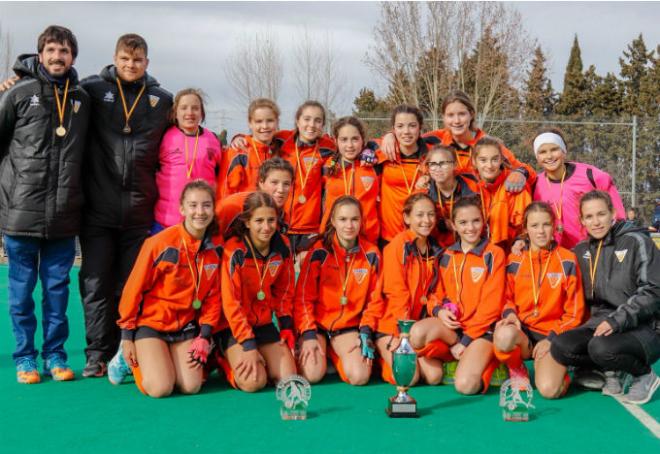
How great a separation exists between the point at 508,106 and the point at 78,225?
64.0ft

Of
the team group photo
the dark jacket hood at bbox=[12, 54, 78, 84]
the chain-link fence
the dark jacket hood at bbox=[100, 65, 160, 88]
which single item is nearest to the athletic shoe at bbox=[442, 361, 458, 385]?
the team group photo

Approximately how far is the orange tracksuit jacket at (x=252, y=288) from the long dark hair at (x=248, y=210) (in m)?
0.06

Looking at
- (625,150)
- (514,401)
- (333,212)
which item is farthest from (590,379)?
(625,150)

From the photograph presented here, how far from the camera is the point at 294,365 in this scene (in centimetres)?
489

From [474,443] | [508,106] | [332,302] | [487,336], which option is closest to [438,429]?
[474,443]

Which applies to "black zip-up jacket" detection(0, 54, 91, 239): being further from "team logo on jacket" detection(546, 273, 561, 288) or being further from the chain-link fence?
the chain-link fence

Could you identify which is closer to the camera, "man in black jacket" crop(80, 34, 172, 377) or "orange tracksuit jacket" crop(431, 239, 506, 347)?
"orange tracksuit jacket" crop(431, 239, 506, 347)

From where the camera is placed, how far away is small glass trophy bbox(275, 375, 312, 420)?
12.9 feet

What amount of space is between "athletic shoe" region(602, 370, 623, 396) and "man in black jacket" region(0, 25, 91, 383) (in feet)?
11.9

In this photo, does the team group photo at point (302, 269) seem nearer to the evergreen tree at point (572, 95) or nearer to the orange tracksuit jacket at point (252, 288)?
the orange tracksuit jacket at point (252, 288)

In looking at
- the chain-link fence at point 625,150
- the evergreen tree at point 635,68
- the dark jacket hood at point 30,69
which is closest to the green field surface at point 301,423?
the dark jacket hood at point 30,69

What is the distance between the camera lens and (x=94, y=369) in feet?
16.6

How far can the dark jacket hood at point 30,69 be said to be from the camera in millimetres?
4887

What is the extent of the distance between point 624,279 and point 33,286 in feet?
13.4
